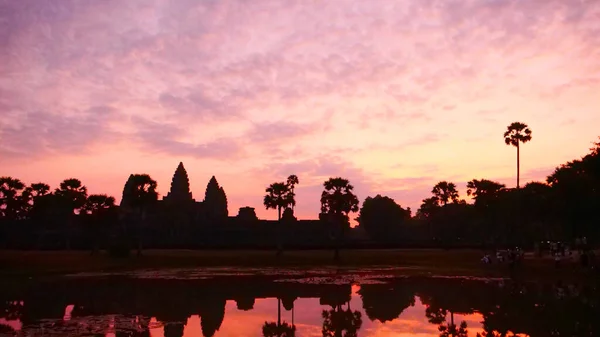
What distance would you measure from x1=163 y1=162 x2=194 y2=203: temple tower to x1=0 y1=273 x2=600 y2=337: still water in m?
81.5

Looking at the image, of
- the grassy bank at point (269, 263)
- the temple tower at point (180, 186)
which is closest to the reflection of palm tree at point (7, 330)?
the grassy bank at point (269, 263)

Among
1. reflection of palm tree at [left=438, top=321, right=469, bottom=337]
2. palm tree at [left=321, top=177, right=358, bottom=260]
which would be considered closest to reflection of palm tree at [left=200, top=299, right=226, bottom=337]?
reflection of palm tree at [left=438, top=321, right=469, bottom=337]

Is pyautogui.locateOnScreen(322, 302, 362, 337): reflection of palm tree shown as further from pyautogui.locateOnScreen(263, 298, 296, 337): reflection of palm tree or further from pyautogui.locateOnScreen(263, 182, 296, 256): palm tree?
pyautogui.locateOnScreen(263, 182, 296, 256): palm tree

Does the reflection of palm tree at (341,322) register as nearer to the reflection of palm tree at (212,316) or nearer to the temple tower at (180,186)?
A: the reflection of palm tree at (212,316)

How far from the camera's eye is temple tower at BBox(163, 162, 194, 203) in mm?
118062

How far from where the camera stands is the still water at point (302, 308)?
18297 mm

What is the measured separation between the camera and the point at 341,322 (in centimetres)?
2023

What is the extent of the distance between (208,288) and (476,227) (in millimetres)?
69954

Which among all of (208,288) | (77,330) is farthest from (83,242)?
(77,330)

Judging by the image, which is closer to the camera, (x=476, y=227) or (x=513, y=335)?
(x=513, y=335)

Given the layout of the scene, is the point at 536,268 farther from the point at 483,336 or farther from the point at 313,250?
the point at 313,250

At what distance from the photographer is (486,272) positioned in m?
42.9

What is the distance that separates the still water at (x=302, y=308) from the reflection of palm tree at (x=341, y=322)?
0.03 meters

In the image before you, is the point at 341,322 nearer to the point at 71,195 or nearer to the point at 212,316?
the point at 212,316
